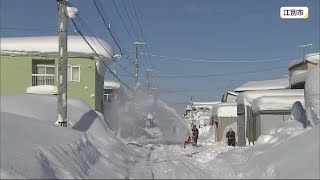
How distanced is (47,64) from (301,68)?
25.3 m

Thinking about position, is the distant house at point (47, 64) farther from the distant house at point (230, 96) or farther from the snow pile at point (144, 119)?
the distant house at point (230, 96)

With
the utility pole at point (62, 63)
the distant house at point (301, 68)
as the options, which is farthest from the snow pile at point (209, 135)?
the utility pole at point (62, 63)

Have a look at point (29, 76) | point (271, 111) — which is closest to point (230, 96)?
point (29, 76)

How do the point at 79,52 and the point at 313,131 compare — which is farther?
the point at 79,52

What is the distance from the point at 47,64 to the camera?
35.4m

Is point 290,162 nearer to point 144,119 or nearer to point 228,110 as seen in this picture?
→ point 228,110

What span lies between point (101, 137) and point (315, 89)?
8.60 m

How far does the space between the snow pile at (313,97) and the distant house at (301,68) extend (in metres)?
11.5

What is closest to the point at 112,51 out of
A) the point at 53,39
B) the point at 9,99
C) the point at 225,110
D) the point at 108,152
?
the point at 53,39

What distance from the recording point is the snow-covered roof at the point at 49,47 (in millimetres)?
34250

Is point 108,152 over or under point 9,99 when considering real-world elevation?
under

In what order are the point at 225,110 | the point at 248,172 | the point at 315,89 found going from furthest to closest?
the point at 225,110, the point at 315,89, the point at 248,172

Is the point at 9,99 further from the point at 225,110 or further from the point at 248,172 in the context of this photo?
the point at 225,110

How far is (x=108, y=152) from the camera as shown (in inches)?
679
